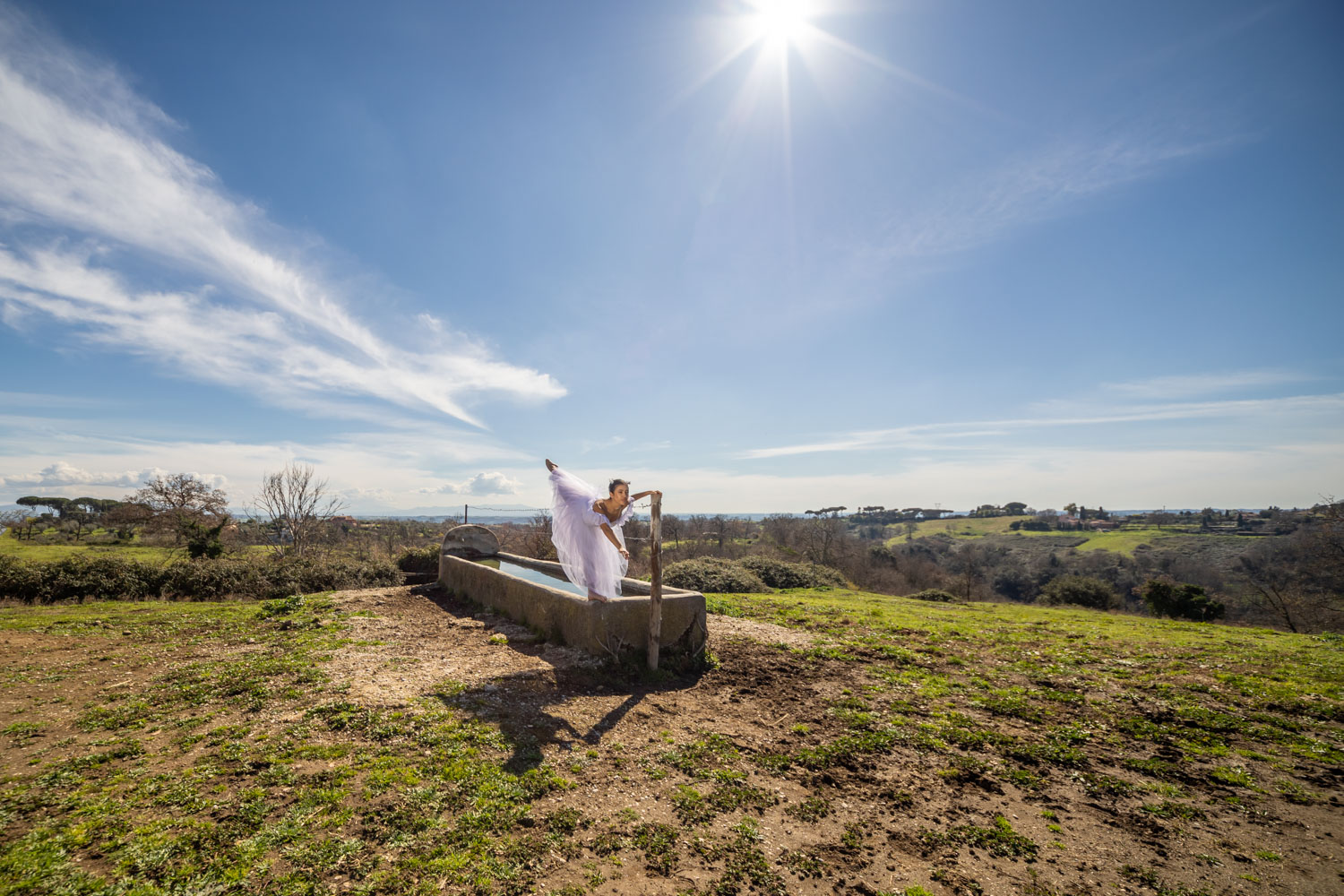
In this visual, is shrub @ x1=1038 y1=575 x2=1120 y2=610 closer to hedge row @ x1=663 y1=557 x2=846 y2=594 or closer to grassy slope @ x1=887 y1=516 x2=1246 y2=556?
hedge row @ x1=663 y1=557 x2=846 y2=594

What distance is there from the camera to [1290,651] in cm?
833

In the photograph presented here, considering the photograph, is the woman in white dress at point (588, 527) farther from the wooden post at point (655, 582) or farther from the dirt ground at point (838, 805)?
the dirt ground at point (838, 805)

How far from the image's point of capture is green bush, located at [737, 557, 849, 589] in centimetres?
2048

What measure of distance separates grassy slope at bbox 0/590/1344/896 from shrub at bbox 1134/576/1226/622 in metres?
16.4

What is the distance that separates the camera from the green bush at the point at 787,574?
20.5 m

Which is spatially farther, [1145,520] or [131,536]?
[1145,520]

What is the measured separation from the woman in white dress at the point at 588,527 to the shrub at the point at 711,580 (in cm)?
1046

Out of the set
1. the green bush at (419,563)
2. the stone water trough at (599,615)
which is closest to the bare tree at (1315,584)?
the stone water trough at (599,615)

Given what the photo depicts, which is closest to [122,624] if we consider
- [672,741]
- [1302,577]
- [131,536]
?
[672,741]

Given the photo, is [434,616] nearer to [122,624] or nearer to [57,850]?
[122,624]

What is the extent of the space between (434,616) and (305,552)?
41.3 feet

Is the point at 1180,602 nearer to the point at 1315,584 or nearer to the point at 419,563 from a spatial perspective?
the point at 1315,584

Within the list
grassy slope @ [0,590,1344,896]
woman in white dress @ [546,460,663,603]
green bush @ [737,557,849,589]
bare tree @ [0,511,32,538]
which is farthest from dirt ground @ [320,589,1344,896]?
bare tree @ [0,511,32,538]

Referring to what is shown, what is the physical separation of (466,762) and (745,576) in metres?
14.9
